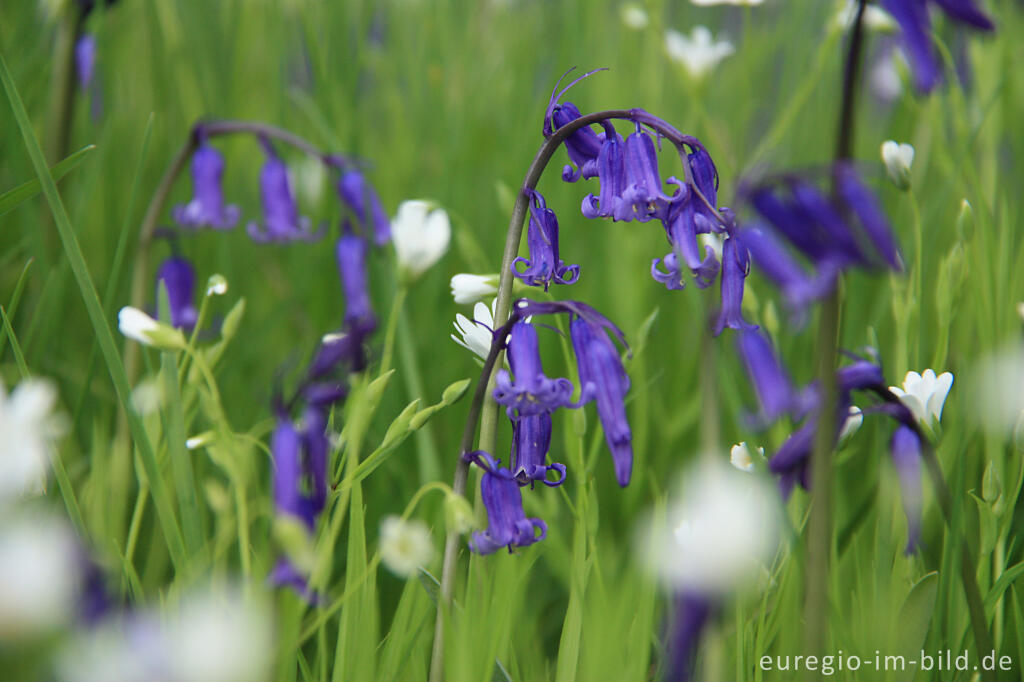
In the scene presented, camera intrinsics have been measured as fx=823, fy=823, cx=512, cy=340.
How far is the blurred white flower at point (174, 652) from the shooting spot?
0.58 meters

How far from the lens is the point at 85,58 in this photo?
2.21m

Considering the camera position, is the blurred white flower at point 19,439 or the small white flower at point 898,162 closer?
the blurred white flower at point 19,439

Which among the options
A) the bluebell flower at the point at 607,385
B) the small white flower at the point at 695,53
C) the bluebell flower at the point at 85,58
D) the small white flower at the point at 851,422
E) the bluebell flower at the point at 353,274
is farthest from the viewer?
the small white flower at the point at 695,53

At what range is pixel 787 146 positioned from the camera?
3146 mm

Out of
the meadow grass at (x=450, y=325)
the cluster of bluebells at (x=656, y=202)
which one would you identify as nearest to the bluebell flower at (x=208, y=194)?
the meadow grass at (x=450, y=325)

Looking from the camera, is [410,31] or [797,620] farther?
[410,31]

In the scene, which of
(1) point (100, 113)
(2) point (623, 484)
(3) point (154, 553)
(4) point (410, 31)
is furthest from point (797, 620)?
(4) point (410, 31)

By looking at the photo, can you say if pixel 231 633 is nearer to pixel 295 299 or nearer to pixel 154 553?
pixel 154 553

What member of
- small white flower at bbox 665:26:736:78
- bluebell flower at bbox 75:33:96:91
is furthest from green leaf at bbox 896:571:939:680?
bluebell flower at bbox 75:33:96:91

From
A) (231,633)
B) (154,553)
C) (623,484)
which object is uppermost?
(231,633)

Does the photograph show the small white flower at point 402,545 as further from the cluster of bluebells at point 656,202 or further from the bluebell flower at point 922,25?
the bluebell flower at point 922,25

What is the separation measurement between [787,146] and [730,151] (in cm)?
50

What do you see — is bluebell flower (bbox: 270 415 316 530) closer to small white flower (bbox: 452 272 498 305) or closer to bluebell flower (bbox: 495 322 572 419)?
bluebell flower (bbox: 495 322 572 419)

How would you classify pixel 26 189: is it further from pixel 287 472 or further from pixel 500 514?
pixel 500 514
